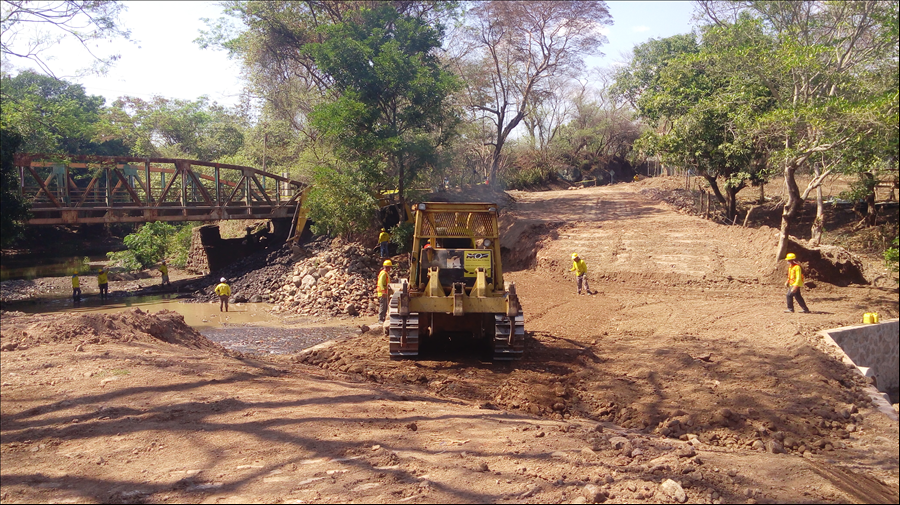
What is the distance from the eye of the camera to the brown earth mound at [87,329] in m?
8.52

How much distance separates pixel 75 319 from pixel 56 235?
3413 cm

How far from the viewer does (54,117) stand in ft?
44.7

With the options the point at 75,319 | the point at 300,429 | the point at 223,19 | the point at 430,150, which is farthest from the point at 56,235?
the point at 300,429

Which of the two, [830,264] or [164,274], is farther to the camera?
[164,274]

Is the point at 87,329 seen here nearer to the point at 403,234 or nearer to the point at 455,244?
the point at 455,244

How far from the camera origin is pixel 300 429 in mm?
6332

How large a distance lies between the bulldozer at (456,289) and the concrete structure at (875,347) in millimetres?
6804

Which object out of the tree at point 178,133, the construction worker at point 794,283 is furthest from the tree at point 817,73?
the tree at point 178,133

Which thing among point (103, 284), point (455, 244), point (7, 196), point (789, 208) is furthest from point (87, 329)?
point (789, 208)

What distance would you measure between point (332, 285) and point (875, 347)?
54.8ft

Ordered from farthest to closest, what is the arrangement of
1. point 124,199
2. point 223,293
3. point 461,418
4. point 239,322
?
point 124,199
point 223,293
point 239,322
point 461,418

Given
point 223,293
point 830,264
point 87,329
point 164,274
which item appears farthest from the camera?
point 164,274

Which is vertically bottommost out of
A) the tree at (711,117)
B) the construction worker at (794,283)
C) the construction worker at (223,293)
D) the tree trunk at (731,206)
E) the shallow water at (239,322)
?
the shallow water at (239,322)

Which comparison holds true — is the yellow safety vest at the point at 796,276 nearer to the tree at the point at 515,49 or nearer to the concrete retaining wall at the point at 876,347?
the concrete retaining wall at the point at 876,347
